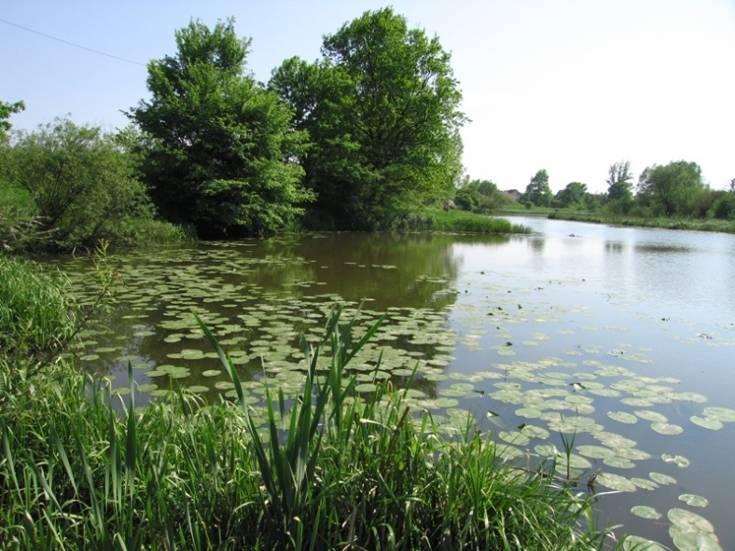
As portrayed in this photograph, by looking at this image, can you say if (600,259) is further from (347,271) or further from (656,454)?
(656,454)

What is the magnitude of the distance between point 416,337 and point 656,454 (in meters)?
3.24

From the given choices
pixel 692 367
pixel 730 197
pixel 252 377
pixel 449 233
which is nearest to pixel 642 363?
pixel 692 367

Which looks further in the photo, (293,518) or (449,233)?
(449,233)

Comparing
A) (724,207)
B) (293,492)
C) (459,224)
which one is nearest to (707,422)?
(293,492)

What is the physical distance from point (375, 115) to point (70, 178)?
1900 centimetres

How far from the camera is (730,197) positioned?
4747 centimetres

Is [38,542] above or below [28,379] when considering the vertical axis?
below

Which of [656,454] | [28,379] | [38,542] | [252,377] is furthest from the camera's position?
[252,377]

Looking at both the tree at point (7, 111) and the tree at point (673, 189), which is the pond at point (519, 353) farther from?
the tree at point (673, 189)

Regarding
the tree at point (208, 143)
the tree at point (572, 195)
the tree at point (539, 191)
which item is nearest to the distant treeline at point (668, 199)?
the tree at point (572, 195)

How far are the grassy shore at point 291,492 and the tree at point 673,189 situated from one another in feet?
198

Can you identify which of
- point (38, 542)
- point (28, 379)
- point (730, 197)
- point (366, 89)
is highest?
point (366, 89)

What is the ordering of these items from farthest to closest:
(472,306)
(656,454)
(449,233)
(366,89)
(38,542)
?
1. (449,233)
2. (366,89)
3. (472,306)
4. (656,454)
5. (38,542)

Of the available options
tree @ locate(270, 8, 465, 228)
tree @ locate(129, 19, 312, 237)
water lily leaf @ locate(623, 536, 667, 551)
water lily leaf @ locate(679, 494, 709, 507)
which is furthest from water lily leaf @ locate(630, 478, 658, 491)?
tree @ locate(270, 8, 465, 228)
